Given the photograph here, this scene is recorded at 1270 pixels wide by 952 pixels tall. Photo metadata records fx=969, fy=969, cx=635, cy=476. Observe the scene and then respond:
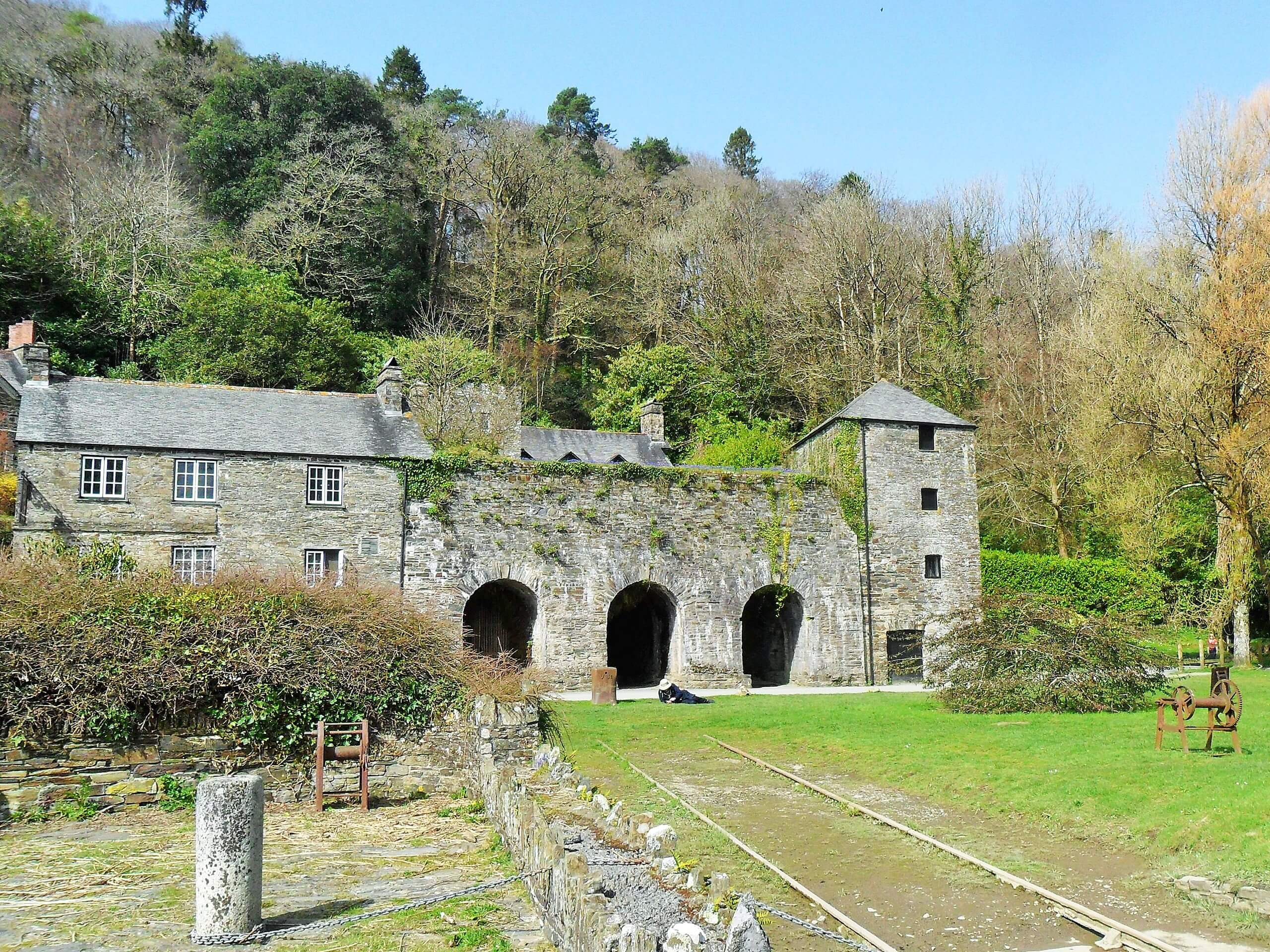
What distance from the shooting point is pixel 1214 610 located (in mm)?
28438

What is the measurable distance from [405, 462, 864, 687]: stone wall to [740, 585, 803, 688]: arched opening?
1.52 ft

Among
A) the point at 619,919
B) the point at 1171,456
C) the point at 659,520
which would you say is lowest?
the point at 619,919

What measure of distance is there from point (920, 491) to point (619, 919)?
25.5 meters

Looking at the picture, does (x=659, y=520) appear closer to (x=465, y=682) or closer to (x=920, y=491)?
(x=920, y=491)

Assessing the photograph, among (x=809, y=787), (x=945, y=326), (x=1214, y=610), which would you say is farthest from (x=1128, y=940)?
(x=945, y=326)

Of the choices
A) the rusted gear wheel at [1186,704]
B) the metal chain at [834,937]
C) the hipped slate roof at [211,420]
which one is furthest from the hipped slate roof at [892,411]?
the metal chain at [834,937]

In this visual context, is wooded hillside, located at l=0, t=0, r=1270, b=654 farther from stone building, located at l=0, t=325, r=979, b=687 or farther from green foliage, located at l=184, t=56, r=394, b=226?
stone building, located at l=0, t=325, r=979, b=687

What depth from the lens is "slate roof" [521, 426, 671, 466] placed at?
3666 cm

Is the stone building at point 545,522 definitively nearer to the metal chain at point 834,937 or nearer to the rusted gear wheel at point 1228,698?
the rusted gear wheel at point 1228,698

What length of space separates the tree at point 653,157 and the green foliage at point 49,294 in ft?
111

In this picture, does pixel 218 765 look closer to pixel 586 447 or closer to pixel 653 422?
pixel 586 447

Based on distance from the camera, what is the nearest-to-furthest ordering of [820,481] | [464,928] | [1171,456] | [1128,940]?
[464,928], [1128,940], [820,481], [1171,456]

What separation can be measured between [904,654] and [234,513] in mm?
18866

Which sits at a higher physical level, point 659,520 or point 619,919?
point 659,520
